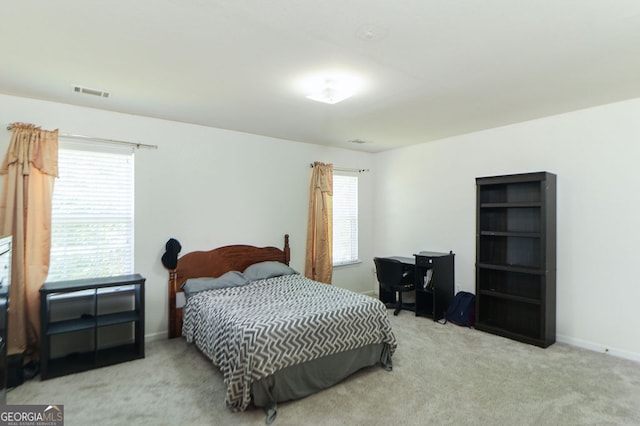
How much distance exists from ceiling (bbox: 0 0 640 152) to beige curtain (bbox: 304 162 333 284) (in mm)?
1485

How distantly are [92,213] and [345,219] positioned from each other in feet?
11.4

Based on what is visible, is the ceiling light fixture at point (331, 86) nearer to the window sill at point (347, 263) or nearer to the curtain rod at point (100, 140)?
the curtain rod at point (100, 140)

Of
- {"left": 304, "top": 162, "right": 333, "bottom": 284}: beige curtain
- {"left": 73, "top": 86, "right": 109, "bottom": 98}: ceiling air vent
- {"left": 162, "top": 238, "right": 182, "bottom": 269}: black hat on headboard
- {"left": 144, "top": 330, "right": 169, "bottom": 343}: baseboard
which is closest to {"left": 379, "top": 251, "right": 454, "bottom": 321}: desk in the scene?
{"left": 304, "top": 162, "right": 333, "bottom": 284}: beige curtain

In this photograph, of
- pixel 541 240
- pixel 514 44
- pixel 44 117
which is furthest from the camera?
pixel 541 240

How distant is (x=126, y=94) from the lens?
3.01 meters

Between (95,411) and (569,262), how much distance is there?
457 centimetres

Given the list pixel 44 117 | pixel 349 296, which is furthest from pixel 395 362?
pixel 44 117

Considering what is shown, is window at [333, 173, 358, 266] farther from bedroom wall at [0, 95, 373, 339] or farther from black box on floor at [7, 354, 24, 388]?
black box on floor at [7, 354, 24, 388]

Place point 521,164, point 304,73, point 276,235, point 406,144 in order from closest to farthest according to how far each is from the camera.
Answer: point 304,73 → point 521,164 → point 276,235 → point 406,144

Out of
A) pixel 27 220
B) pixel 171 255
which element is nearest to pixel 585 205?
pixel 171 255

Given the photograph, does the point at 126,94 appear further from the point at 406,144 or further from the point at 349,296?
the point at 406,144

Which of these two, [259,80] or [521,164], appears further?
[521,164]

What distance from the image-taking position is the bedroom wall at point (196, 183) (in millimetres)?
3441

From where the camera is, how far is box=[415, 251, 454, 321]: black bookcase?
4.38m
